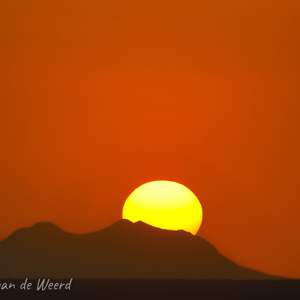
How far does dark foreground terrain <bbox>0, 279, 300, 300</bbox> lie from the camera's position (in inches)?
96.3

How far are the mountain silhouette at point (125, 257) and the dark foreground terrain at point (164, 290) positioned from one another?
0.10 metres

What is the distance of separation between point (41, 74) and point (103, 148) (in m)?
0.66

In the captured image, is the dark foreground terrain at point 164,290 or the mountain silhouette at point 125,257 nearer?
the dark foreground terrain at point 164,290

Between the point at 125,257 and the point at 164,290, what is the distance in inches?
15.7

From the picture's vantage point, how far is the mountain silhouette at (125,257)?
2.70m

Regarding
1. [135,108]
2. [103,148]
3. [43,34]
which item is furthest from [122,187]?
[43,34]

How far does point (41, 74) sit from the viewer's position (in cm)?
323

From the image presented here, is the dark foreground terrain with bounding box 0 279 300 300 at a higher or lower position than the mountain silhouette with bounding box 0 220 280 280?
lower

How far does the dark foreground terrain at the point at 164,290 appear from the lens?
96.3 inches

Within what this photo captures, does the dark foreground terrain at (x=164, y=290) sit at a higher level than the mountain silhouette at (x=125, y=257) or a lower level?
lower

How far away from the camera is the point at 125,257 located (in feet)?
9.25

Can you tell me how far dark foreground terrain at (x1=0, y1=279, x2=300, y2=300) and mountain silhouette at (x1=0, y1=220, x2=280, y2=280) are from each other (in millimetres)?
96

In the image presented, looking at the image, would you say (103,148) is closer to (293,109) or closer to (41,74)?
(41,74)

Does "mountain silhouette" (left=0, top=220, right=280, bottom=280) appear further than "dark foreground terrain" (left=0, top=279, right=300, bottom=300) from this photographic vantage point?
Yes
